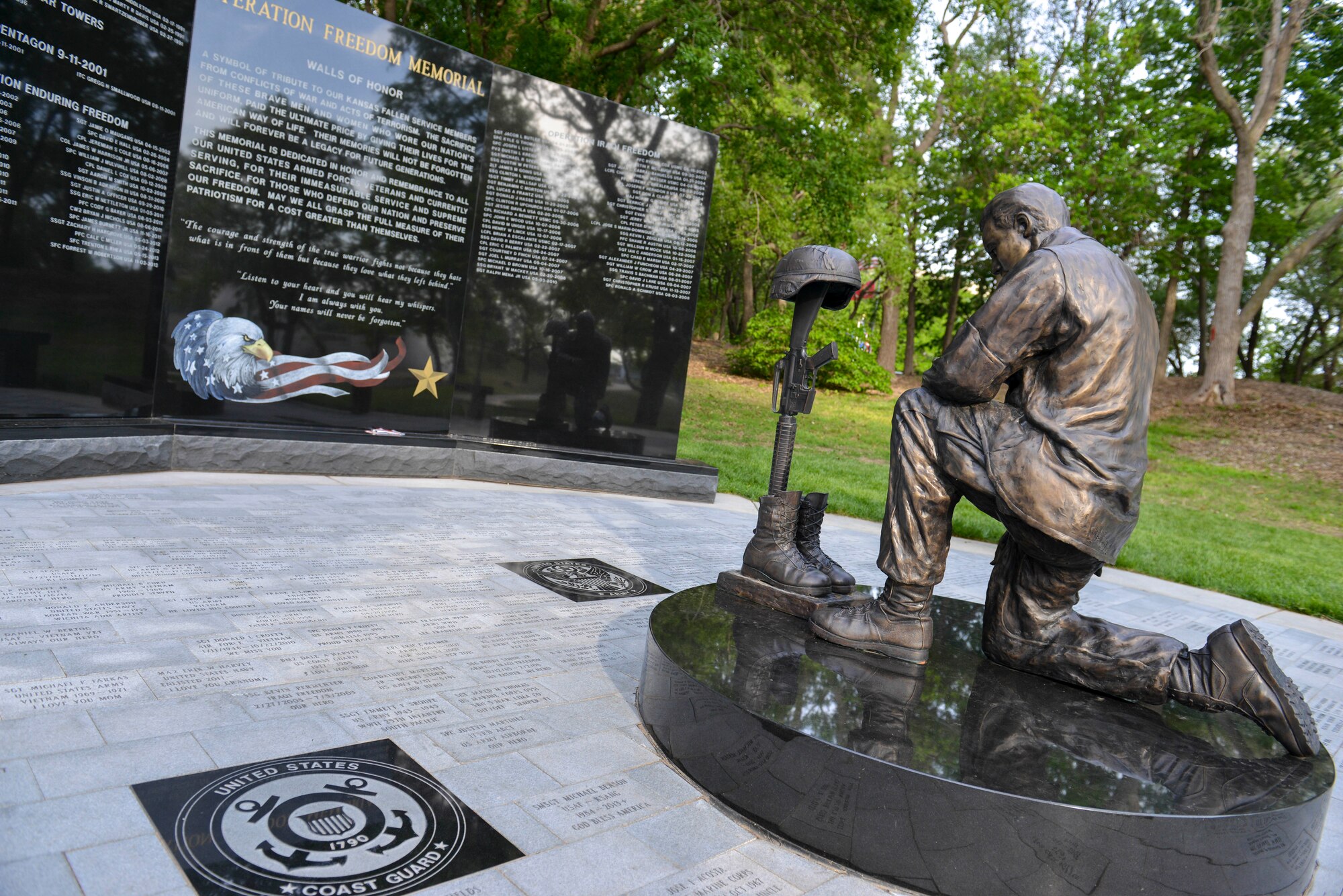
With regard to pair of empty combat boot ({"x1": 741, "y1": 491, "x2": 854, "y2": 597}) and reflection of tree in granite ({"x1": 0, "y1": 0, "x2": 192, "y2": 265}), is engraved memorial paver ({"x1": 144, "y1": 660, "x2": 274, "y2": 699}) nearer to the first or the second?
pair of empty combat boot ({"x1": 741, "y1": 491, "x2": 854, "y2": 597})

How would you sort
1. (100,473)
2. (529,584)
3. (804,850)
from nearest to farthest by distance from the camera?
(804,850), (529,584), (100,473)

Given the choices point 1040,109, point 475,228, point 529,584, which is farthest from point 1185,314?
point 529,584

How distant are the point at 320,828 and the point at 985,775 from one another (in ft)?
5.97

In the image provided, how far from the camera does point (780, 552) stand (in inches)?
156

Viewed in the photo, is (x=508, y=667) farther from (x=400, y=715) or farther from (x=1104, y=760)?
(x=1104, y=760)

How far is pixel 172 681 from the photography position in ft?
10.6

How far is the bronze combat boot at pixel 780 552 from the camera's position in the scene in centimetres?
390

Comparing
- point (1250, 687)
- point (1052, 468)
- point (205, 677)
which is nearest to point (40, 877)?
point (205, 677)

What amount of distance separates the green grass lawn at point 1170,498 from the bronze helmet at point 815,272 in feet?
18.6

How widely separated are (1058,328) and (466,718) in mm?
2456

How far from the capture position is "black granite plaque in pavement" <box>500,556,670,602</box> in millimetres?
5164

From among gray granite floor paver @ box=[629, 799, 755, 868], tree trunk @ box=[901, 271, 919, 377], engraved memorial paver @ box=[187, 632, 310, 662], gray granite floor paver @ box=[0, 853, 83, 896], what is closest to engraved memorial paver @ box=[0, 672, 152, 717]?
engraved memorial paver @ box=[187, 632, 310, 662]

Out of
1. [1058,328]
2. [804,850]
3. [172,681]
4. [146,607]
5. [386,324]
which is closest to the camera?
[804,850]

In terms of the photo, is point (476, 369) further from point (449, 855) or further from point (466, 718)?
point (449, 855)
